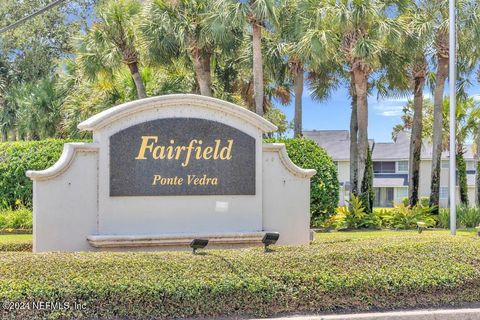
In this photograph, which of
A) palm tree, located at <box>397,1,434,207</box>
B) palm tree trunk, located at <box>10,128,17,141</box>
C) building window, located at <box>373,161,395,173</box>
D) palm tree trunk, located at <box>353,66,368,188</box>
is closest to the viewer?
palm tree, located at <box>397,1,434,207</box>

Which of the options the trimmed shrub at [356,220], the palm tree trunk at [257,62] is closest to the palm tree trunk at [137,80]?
the palm tree trunk at [257,62]

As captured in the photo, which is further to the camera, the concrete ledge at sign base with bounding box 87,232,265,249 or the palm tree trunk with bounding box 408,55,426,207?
the palm tree trunk with bounding box 408,55,426,207

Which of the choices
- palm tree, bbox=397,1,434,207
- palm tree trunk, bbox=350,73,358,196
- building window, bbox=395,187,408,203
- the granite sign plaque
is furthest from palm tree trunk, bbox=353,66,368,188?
building window, bbox=395,187,408,203

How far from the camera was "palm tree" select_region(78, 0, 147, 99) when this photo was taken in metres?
23.1

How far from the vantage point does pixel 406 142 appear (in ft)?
156

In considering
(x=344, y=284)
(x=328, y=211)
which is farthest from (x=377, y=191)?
(x=344, y=284)

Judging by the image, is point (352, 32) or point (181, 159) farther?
point (352, 32)

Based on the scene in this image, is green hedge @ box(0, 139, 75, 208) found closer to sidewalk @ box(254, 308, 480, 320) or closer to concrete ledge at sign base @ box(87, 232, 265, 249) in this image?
concrete ledge at sign base @ box(87, 232, 265, 249)

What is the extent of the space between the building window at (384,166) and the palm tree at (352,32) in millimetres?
25999

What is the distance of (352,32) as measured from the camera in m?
21.4

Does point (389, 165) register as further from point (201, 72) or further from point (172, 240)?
point (172, 240)

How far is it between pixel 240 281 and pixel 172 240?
318cm

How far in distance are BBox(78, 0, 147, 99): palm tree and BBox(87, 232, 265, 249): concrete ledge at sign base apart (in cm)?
1436

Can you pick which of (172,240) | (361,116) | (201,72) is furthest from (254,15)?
(172,240)
